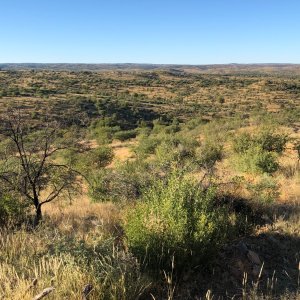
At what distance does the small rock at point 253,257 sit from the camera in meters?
4.61

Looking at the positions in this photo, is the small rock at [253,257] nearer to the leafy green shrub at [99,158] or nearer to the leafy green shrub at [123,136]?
the leafy green shrub at [99,158]

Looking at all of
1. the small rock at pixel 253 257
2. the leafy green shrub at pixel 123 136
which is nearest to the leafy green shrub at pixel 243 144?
the small rock at pixel 253 257

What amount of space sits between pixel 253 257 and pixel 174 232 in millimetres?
1162

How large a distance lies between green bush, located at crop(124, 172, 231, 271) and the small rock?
0.39m

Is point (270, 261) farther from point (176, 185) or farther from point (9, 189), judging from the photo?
point (9, 189)

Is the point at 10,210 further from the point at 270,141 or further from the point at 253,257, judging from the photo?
the point at 270,141

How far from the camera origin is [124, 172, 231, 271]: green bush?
13.5 ft

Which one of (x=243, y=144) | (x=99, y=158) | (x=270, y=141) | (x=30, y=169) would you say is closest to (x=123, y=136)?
(x=99, y=158)

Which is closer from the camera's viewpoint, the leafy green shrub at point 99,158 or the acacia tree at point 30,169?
the acacia tree at point 30,169

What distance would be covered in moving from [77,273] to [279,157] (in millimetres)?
13140

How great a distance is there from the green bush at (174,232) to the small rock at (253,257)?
39 centimetres

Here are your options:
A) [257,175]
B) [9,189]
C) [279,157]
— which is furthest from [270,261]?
[279,157]

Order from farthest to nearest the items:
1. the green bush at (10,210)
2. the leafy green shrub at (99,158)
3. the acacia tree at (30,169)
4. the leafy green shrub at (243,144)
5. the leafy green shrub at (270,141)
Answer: the leafy green shrub at (99,158)
the leafy green shrub at (243,144)
the leafy green shrub at (270,141)
the acacia tree at (30,169)
the green bush at (10,210)

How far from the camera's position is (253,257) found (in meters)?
4.65
